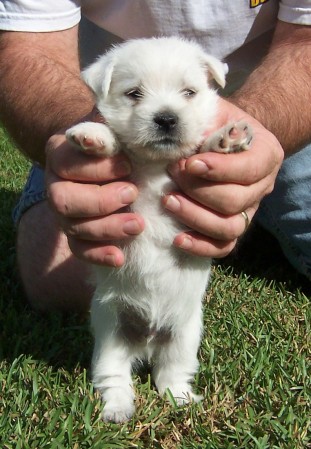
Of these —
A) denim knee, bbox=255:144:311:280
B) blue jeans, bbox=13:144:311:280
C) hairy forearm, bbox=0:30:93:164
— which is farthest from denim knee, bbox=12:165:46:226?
denim knee, bbox=255:144:311:280

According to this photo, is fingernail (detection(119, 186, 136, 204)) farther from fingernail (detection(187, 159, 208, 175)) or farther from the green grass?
the green grass

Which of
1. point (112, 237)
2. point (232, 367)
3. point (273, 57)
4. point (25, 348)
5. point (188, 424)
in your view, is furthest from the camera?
point (273, 57)

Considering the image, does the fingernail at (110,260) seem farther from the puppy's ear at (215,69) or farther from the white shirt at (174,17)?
the white shirt at (174,17)

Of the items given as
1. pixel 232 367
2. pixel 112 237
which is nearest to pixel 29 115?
pixel 112 237

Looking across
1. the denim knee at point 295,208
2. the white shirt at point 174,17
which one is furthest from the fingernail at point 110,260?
the denim knee at point 295,208

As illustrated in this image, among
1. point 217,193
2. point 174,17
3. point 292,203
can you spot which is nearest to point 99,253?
point 217,193

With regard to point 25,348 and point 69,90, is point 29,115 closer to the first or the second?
point 69,90
